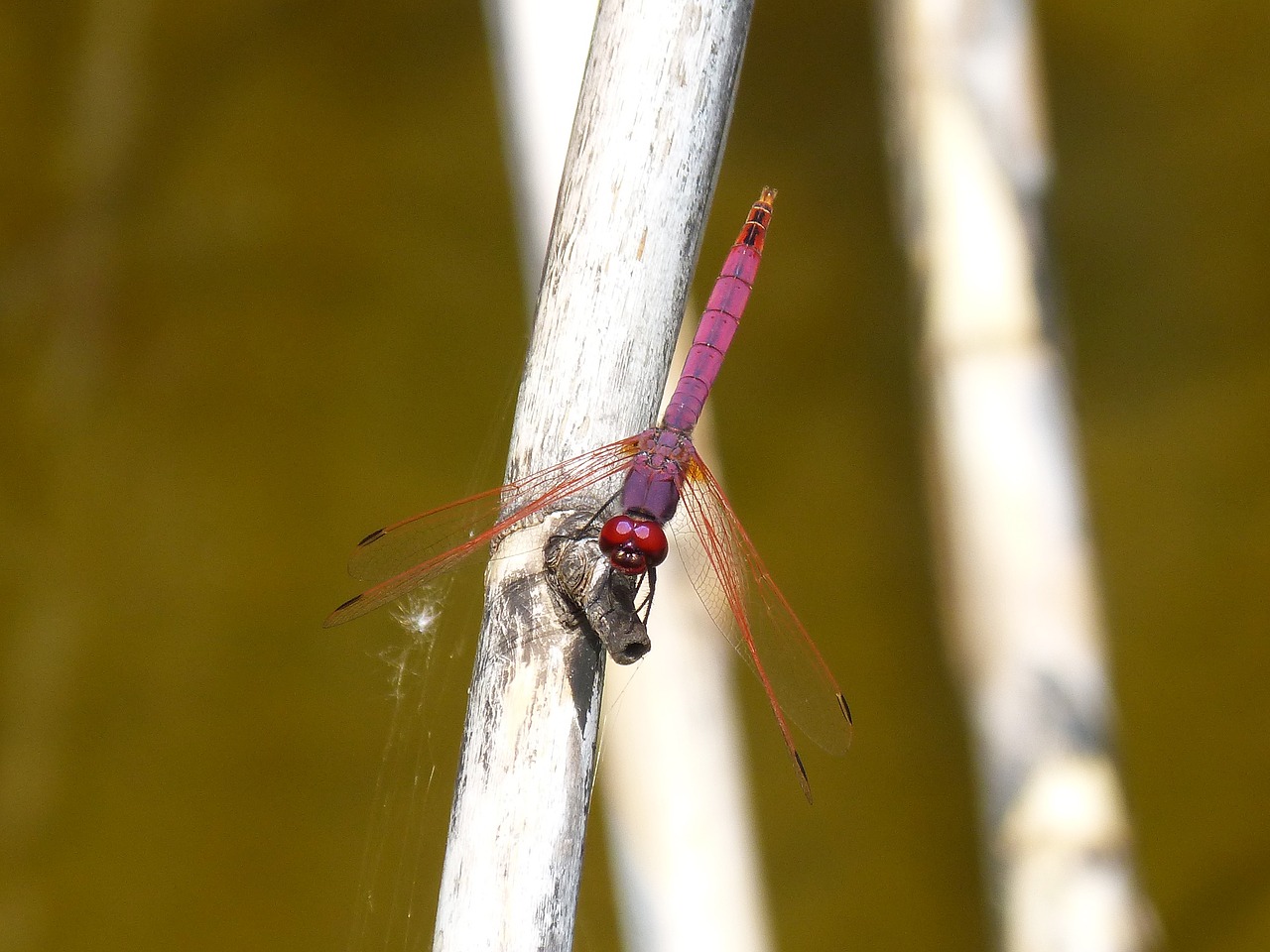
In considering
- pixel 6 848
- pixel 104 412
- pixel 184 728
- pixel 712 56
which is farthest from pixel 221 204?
pixel 712 56

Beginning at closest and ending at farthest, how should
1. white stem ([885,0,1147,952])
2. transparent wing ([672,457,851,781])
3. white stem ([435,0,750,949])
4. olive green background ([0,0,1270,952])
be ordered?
white stem ([435,0,750,949])
transparent wing ([672,457,851,781])
white stem ([885,0,1147,952])
olive green background ([0,0,1270,952])

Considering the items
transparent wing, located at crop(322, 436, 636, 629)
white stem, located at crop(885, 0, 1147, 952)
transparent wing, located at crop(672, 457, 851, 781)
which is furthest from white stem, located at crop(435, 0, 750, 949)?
white stem, located at crop(885, 0, 1147, 952)

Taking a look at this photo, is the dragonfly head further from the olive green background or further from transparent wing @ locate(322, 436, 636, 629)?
the olive green background

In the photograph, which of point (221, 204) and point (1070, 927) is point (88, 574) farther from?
point (1070, 927)

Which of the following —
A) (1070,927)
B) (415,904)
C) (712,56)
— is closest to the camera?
(712,56)

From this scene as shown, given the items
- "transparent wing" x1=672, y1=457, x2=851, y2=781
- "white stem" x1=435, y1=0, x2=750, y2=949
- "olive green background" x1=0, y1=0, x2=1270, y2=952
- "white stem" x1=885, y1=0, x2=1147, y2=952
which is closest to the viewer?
"white stem" x1=435, y1=0, x2=750, y2=949

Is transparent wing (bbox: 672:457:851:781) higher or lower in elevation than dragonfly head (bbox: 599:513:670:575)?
lower

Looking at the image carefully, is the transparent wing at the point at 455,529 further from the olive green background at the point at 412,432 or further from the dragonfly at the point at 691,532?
the olive green background at the point at 412,432

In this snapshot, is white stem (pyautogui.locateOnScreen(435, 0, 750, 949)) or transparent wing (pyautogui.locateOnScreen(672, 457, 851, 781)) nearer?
white stem (pyautogui.locateOnScreen(435, 0, 750, 949))
